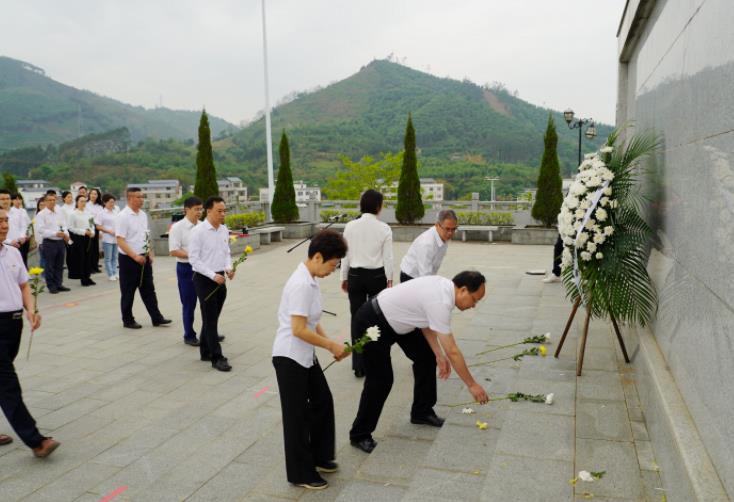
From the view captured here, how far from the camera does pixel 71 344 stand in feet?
23.4

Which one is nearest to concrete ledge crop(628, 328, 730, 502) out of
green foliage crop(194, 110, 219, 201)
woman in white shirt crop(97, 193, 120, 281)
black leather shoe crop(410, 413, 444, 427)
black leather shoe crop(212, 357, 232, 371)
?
black leather shoe crop(410, 413, 444, 427)

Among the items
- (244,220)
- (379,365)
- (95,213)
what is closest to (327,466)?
(379,365)

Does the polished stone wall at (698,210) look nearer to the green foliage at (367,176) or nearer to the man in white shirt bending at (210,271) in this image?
the man in white shirt bending at (210,271)

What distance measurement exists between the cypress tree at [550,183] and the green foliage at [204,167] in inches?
378

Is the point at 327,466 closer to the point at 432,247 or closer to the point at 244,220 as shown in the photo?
the point at 432,247

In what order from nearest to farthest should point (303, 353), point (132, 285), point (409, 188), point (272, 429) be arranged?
1. point (303, 353)
2. point (272, 429)
3. point (132, 285)
4. point (409, 188)

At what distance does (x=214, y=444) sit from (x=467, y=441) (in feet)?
6.09

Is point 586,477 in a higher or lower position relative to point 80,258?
lower

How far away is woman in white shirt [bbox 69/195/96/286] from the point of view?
445 inches

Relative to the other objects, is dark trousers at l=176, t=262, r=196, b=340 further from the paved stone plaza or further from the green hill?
the green hill

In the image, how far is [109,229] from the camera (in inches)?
456

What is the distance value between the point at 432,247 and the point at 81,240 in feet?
28.1

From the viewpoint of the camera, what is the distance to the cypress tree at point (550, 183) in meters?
16.9

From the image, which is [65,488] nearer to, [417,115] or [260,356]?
[260,356]
